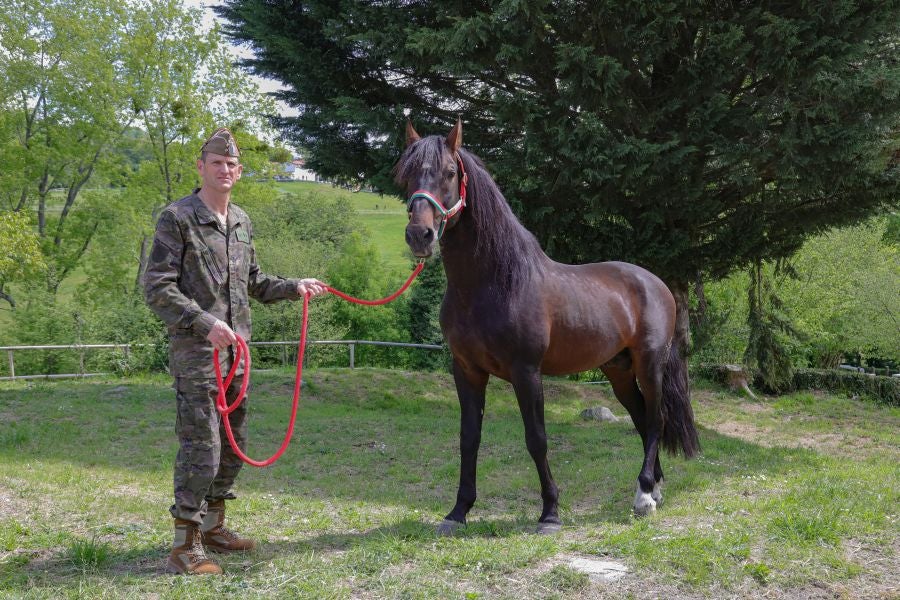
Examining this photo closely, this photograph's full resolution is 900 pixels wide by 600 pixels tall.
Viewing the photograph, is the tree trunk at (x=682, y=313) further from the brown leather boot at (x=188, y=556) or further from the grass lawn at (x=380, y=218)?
the grass lawn at (x=380, y=218)

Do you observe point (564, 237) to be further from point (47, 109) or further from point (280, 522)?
point (47, 109)

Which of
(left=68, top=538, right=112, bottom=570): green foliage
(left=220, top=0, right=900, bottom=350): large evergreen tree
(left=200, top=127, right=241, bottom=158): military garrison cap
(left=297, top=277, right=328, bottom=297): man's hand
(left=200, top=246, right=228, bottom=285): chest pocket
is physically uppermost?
(left=220, top=0, right=900, bottom=350): large evergreen tree

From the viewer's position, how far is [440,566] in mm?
3891

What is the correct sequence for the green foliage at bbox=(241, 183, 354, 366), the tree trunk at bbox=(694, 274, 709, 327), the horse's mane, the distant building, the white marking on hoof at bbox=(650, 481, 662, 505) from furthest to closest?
1. the green foliage at bbox=(241, 183, 354, 366)
2. the distant building
3. the tree trunk at bbox=(694, 274, 709, 327)
4. the white marking on hoof at bbox=(650, 481, 662, 505)
5. the horse's mane

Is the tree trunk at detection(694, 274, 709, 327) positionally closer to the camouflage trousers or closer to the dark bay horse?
the dark bay horse

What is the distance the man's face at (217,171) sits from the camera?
12.6 ft

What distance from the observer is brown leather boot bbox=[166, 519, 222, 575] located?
147 inches

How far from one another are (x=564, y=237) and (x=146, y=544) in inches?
267

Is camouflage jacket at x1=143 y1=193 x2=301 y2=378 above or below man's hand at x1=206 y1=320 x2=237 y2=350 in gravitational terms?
above

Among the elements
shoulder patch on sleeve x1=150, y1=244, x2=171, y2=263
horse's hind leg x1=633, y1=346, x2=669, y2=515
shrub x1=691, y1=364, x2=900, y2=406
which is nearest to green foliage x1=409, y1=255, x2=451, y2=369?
shrub x1=691, y1=364, x2=900, y2=406

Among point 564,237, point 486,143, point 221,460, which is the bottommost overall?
point 221,460

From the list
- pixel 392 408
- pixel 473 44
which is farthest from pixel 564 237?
pixel 392 408

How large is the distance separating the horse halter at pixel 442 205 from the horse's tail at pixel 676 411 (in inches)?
109

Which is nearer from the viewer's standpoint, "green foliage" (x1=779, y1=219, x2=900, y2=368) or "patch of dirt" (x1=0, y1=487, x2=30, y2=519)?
"patch of dirt" (x1=0, y1=487, x2=30, y2=519)
